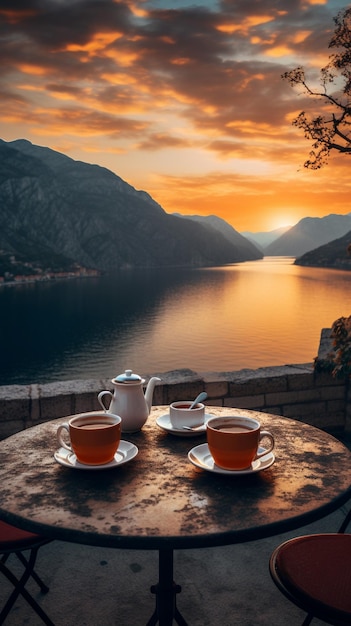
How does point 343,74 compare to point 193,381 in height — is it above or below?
above

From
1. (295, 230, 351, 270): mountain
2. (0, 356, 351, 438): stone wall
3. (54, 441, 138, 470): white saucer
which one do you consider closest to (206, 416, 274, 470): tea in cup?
(54, 441, 138, 470): white saucer

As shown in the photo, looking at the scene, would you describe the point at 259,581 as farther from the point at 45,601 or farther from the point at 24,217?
the point at 24,217

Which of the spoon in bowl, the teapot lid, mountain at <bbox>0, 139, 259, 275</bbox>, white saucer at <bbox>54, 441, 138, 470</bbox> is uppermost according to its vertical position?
mountain at <bbox>0, 139, 259, 275</bbox>

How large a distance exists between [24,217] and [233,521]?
14707 centimetres

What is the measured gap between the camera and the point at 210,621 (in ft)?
7.94

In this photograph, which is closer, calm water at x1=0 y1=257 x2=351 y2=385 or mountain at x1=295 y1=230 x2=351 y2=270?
calm water at x1=0 y1=257 x2=351 y2=385

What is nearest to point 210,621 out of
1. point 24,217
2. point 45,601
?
point 45,601

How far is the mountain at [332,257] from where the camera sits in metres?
162

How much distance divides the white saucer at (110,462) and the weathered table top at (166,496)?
3cm

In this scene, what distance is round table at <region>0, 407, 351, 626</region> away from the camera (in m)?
1.36

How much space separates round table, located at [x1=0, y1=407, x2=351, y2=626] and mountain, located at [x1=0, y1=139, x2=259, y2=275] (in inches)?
4698

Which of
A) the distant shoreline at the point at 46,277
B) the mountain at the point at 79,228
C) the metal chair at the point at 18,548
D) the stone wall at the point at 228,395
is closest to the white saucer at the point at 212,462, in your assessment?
the metal chair at the point at 18,548

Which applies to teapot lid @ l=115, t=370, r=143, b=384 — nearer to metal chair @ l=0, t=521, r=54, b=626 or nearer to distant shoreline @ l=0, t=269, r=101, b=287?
metal chair @ l=0, t=521, r=54, b=626

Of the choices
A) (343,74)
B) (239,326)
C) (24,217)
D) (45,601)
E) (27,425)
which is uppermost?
(24,217)
